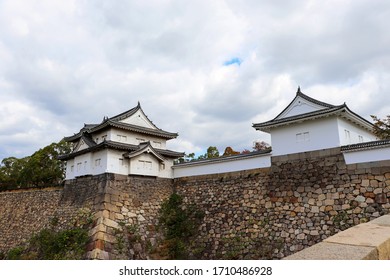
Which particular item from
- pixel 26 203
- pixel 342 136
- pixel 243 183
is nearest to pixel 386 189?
pixel 342 136

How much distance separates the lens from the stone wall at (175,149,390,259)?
29.0ft

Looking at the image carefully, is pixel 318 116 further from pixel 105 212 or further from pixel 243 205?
pixel 105 212

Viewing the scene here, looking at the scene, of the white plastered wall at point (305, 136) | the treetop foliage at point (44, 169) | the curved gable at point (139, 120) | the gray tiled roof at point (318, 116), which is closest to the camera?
the gray tiled roof at point (318, 116)

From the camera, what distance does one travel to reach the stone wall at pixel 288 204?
8.85m

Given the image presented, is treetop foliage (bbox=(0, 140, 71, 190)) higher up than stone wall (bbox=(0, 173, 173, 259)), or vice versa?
treetop foliage (bbox=(0, 140, 71, 190))

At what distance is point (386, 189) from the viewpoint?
8492 mm

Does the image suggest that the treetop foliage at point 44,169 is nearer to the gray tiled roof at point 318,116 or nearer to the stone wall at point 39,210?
the stone wall at point 39,210

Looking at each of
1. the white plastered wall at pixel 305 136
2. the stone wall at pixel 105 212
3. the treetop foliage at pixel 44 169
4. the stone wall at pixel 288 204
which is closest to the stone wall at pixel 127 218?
the stone wall at pixel 105 212

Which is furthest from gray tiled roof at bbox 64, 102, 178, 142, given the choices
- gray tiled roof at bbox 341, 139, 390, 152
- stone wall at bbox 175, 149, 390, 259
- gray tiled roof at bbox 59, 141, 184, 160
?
gray tiled roof at bbox 341, 139, 390, 152

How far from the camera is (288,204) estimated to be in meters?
10.1

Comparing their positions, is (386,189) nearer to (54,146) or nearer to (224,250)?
(224,250)

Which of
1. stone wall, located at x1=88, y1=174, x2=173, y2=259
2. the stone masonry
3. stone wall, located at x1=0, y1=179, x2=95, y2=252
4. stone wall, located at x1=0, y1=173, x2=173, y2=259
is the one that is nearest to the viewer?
the stone masonry

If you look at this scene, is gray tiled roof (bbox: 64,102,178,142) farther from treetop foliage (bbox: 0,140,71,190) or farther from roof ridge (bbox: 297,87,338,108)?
treetop foliage (bbox: 0,140,71,190)

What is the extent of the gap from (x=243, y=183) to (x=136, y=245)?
15.7ft
